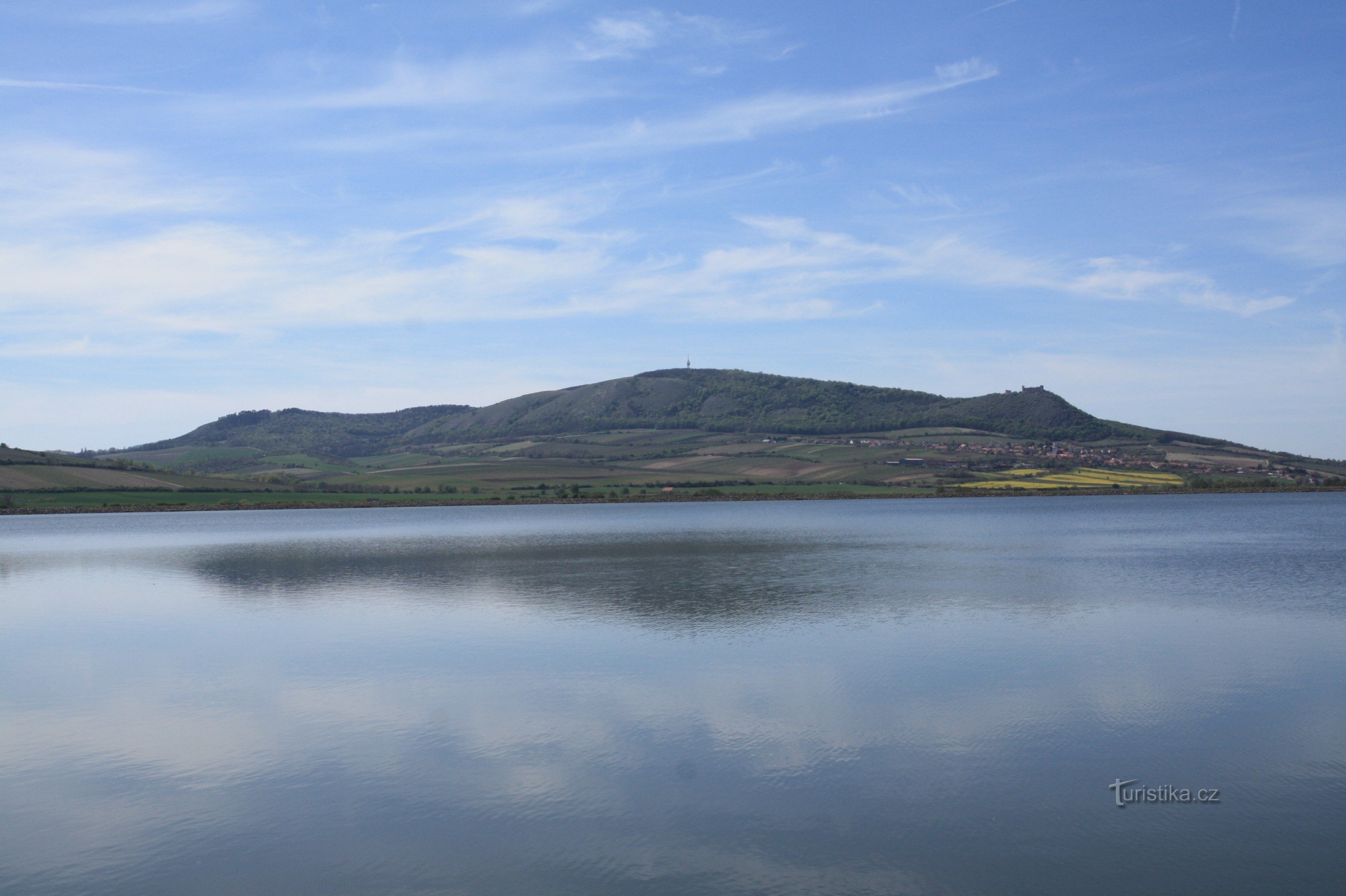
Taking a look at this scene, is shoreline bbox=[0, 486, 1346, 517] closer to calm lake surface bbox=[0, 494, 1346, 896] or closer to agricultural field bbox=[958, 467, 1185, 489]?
agricultural field bbox=[958, 467, 1185, 489]

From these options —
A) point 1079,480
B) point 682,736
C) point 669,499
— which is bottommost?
point 682,736

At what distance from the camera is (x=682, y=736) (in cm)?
1391

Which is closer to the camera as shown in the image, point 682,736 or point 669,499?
point 682,736

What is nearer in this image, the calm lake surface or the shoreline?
the calm lake surface

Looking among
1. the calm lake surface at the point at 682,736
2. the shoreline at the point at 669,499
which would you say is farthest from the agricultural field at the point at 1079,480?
the calm lake surface at the point at 682,736

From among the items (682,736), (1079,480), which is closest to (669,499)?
(1079,480)

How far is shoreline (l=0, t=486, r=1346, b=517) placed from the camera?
101m

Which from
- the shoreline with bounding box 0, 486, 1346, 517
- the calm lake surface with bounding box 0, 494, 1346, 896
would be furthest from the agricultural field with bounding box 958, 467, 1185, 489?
the calm lake surface with bounding box 0, 494, 1346, 896

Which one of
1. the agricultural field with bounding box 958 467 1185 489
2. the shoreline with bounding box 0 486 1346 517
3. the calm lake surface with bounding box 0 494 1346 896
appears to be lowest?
the calm lake surface with bounding box 0 494 1346 896

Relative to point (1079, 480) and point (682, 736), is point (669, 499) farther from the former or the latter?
point (682, 736)

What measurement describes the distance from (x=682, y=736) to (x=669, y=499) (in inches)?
3665

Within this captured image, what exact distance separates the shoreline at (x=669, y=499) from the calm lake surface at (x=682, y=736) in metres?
68.2

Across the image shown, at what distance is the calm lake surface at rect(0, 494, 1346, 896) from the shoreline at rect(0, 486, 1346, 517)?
68219mm

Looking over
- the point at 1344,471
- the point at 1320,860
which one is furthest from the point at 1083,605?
the point at 1344,471
